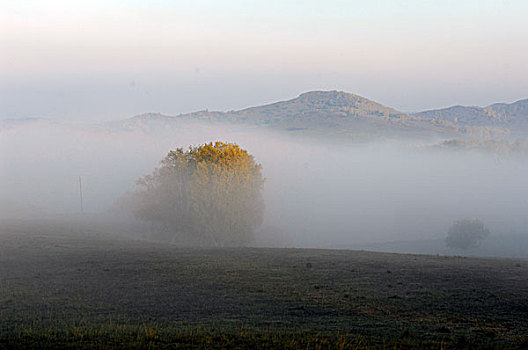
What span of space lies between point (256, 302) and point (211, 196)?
4638 cm

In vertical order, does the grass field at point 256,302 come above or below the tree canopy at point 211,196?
below

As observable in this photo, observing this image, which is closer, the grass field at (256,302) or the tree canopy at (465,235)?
the grass field at (256,302)

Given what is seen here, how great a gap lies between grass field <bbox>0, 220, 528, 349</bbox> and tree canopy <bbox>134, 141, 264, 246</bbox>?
2596 centimetres

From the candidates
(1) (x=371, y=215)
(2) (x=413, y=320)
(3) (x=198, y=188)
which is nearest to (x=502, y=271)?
(2) (x=413, y=320)

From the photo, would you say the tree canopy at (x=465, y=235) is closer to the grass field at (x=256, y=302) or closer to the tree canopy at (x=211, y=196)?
the tree canopy at (x=211, y=196)

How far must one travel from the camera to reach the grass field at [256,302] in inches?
647

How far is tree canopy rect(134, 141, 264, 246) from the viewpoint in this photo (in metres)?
71.1

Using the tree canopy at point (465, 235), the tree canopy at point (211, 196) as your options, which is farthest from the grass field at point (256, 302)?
the tree canopy at point (465, 235)

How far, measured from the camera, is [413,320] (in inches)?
829

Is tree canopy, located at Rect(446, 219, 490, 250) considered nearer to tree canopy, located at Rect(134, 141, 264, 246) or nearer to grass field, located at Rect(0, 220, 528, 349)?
tree canopy, located at Rect(134, 141, 264, 246)

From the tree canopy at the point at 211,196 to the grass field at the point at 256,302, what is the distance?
85.2ft

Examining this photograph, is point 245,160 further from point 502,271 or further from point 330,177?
point 330,177

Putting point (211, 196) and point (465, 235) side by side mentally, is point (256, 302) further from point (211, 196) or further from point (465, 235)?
point (465, 235)

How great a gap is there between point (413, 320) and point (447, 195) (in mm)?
151468
